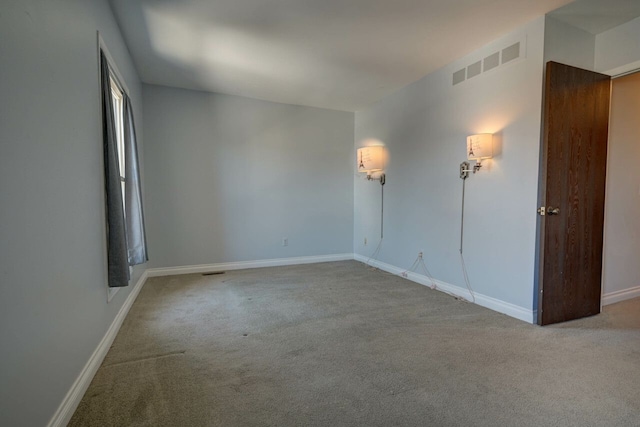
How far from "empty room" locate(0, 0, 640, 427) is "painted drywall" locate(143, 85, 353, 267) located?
3 cm

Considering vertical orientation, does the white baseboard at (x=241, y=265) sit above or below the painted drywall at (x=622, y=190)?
below

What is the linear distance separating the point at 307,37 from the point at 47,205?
249cm

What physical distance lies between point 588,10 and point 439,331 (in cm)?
281

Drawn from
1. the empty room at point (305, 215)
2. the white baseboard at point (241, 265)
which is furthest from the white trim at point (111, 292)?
the white baseboard at point (241, 265)

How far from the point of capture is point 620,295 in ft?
10.9

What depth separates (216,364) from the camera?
204 centimetres

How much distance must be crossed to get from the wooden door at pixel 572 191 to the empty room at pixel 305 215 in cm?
2

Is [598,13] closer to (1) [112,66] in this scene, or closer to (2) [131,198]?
(1) [112,66]

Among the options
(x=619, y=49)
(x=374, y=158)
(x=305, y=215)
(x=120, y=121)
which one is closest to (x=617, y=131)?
(x=619, y=49)

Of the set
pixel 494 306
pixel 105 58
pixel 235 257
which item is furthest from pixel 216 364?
pixel 235 257

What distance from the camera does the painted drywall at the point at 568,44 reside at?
2.63 m

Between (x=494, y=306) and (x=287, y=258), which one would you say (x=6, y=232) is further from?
(x=287, y=258)

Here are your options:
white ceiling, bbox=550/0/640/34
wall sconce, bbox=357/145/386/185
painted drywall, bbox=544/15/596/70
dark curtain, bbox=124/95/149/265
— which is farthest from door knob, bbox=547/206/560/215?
dark curtain, bbox=124/95/149/265

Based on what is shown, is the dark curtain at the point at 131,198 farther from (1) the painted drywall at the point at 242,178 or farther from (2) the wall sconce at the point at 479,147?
(2) the wall sconce at the point at 479,147
